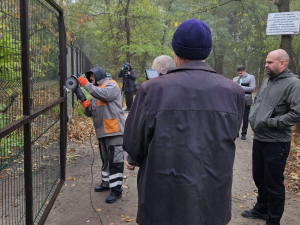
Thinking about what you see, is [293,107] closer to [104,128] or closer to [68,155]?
[104,128]

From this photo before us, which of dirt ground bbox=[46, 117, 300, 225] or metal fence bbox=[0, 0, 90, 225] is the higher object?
metal fence bbox=[0, 0, 90, 225]

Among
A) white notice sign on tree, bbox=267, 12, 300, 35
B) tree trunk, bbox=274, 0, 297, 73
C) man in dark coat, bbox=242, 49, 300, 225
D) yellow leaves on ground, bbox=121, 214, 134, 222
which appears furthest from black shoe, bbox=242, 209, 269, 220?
tree trunk, bbox=274, 0, 297, 73

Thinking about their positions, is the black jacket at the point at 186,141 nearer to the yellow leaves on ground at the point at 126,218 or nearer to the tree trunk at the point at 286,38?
the yellow leaves on ground at the point at 126,218

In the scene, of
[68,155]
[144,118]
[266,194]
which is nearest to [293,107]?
[266,194]

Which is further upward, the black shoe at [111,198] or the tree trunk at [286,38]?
the tree trunk at [286,38]

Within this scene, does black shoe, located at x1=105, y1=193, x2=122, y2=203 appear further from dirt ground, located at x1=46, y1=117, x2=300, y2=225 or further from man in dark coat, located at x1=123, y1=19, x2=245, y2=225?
man in dark coat, located at x1=123, y1=19, x2=245, y2=225

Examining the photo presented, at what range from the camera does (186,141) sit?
181cm

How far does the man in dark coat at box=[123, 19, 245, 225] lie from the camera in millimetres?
1814

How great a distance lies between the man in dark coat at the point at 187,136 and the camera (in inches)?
71.4

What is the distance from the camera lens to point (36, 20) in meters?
3.17

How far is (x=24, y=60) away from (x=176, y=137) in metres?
1.55

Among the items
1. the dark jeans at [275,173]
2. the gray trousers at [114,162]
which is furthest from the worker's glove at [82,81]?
the dark jeans at [275,173]

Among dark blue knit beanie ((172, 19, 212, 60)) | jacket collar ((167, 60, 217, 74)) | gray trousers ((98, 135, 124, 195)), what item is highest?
dark blue knit beanie ((172, 19, 212, 60))

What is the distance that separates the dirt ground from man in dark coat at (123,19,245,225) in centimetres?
209
